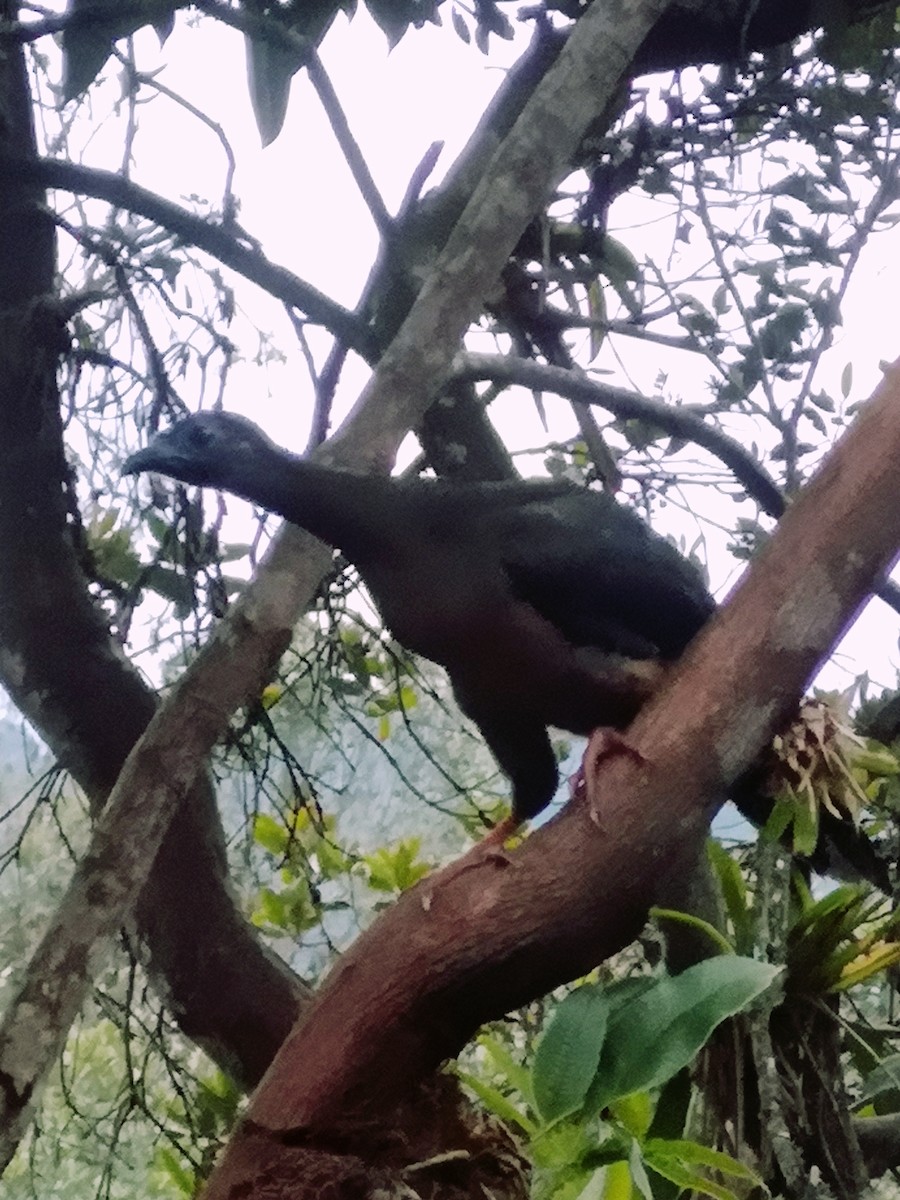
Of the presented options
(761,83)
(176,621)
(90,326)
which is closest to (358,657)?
(176,621)

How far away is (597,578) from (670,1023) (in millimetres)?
370

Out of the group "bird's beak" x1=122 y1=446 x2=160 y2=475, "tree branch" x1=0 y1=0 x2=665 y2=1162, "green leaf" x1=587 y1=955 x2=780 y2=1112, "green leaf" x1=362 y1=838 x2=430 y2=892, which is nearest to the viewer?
"green leaf" x1=587 y1=955 x2=780 y2=1112

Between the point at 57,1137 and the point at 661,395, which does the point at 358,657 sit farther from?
the point at 57,1137

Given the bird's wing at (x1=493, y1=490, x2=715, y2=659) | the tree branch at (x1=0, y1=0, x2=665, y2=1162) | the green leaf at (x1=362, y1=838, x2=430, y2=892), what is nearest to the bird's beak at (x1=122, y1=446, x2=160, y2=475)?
the tree branch at (x1=0, y1=0, x2=665, y2=1162)

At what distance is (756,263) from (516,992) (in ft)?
3.72

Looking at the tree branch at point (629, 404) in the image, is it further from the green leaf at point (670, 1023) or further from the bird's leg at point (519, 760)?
the green leaf at point (670, 1023)

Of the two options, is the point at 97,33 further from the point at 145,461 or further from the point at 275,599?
the point at 275,599

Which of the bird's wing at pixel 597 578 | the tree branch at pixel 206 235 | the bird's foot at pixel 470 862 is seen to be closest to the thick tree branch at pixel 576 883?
the bird's foot at pixel 470 862

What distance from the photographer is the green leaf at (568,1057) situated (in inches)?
33.7

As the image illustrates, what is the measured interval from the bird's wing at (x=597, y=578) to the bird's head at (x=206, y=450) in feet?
0.76

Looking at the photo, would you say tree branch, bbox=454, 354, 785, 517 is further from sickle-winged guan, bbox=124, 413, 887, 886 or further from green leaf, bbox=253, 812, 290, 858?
green leaf, bbox=253, 812, 290, 858

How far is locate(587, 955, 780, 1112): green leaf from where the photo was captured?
0.83 metres

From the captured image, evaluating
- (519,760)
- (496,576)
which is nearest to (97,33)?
(496,576)

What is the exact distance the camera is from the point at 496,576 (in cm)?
99
